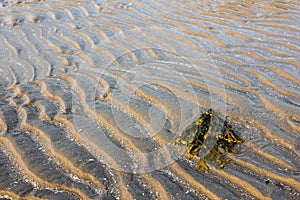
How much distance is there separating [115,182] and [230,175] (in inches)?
38.0

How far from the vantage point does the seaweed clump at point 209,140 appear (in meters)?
3.06

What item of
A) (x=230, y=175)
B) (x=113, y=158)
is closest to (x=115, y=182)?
(x=113, y=158)

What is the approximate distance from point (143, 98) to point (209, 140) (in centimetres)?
104

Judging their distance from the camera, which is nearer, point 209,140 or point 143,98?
point 209,140

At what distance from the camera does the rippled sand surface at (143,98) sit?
2.82 meters

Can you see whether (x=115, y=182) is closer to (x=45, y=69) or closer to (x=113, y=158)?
(x=113, y=158)

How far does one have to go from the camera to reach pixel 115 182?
2.82 meters

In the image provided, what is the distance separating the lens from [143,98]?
155 inches

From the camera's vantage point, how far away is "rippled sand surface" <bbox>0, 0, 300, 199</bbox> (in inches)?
111

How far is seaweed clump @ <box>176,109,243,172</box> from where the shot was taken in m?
3.06

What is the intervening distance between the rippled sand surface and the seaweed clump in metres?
0.09

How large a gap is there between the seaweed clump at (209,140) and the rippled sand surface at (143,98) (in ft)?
0.29

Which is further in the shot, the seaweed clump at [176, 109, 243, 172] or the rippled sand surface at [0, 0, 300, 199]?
the seaweed clump at [176, 109, 243, 172]

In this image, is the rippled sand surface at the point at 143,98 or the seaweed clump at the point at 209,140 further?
the seaweed clump at the point at 209,140
